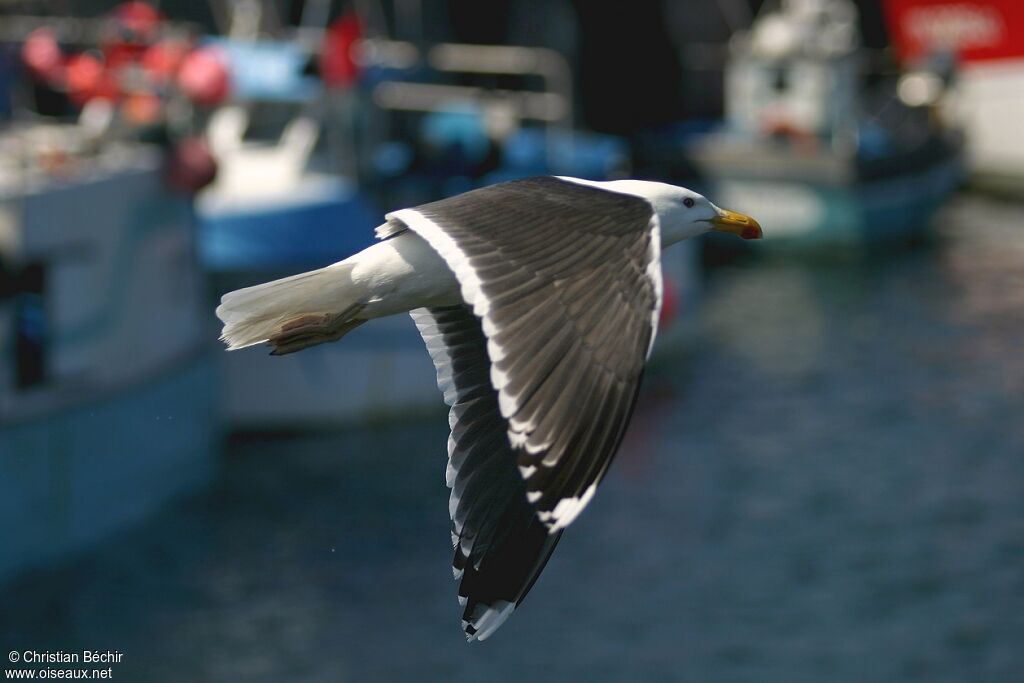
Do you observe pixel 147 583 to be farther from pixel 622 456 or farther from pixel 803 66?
pixel 803 66

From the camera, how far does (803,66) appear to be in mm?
26469

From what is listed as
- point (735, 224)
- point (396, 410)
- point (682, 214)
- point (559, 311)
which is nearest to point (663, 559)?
point (396, 410)

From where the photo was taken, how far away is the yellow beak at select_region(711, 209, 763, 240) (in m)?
6.26

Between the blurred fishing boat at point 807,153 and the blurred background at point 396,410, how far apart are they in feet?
0.23

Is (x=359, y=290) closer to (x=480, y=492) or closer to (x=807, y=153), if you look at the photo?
(x=480, y=492)

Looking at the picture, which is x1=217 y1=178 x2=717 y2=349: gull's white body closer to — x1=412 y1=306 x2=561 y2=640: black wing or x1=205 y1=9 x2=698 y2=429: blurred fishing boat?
x1=412 y1=306 x2=561 y2=640: black wing

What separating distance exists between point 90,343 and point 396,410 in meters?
4.67

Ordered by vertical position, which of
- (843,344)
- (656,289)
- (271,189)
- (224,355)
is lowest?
(843,344)

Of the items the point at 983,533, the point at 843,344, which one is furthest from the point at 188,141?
the point at 843,344

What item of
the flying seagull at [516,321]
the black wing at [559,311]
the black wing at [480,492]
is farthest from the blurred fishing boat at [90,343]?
the black wing at [559,311]

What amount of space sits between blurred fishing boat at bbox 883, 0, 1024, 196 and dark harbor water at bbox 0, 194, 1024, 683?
11848 millimetres

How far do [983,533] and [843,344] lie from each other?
634 centimetres

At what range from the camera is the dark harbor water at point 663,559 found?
13.3m

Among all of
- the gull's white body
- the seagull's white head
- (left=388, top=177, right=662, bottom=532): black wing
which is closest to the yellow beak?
the seagull's white head
